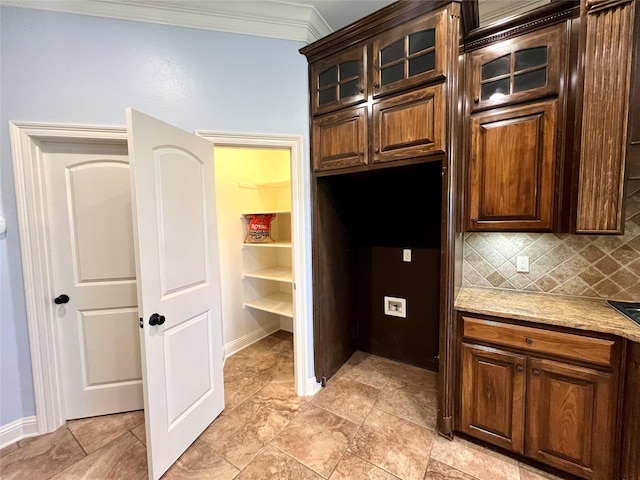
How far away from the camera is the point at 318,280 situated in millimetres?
2123

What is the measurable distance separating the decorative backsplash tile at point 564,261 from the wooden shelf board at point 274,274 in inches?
67.7

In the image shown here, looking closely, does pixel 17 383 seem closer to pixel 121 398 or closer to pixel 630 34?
pixel 121 398

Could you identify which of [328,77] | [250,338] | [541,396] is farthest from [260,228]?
[541,396]

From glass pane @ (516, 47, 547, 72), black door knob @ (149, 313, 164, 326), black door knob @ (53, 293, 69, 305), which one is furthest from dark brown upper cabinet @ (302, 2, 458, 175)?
black door knob @ (53, 293, 69, 305)

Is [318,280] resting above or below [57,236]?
below

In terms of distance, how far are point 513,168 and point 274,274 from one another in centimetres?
237

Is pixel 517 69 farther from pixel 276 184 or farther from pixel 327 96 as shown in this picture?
pixel 276 184

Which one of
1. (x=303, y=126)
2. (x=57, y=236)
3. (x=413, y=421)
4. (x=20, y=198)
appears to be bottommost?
(x=413, y=421)

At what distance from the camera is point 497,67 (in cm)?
157

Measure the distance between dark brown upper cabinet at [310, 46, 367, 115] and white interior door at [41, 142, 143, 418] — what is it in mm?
1480

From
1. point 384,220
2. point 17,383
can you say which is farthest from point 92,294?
point 384,220

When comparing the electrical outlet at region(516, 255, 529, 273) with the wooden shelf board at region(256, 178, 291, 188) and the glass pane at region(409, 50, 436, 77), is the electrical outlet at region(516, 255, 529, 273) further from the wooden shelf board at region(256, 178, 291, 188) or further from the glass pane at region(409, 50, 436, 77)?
the wooden shelf board at region(256, 178, 291, 188)

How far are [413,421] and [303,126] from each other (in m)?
2.33

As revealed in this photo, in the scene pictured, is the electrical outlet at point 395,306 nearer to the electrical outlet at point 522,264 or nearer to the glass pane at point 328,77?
the electrical outlet at point 522,264
